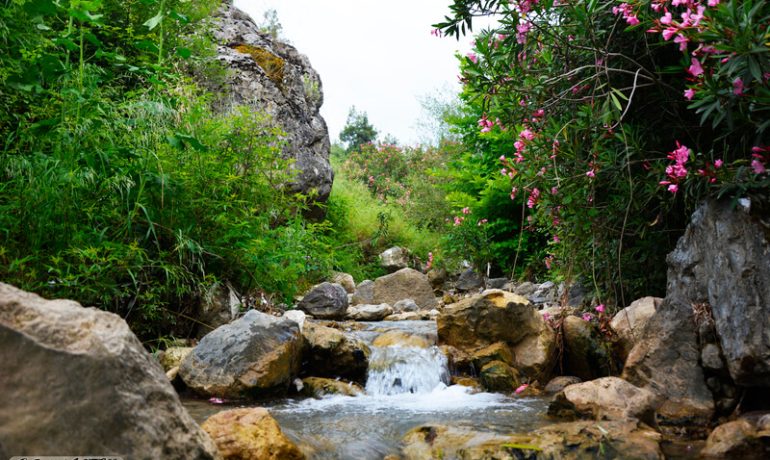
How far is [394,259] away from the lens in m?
13.4

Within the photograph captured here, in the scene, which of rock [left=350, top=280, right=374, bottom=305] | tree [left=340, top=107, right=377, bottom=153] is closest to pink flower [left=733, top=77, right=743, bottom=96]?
rock [left=350, top=280, right=374, bottom=305]

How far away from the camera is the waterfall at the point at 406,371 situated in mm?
5191

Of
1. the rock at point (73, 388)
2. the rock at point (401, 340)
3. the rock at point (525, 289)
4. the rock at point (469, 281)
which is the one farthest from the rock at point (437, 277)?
the rock at point (73, 388)

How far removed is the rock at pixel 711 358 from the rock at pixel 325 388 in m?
2.86

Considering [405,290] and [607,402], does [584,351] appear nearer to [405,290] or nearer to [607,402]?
[607,402]

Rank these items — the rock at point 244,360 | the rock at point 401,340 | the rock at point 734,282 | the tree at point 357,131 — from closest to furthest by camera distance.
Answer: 1. the rock at point 734,282
2. the rock at point 244,360
3. the rock at point 401,340
4. the tree at point 357,131

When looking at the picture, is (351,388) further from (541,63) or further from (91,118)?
(541,63)

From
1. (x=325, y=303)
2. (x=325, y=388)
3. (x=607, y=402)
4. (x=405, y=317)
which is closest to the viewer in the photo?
(x=607, y=402)

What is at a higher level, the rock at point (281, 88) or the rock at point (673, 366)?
the rock at point (281, 88)

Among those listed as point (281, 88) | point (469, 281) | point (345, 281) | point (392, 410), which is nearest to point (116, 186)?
point (392, 410)

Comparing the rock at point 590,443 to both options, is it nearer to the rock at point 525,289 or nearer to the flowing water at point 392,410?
the flowing water at point 392,410

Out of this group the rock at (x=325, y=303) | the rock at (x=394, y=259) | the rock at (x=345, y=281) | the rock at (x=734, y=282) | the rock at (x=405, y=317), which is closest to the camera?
the rock at (x=734, y=282)

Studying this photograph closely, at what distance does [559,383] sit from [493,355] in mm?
687

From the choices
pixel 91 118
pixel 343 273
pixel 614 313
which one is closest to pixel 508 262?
Answer: pixel 343 273
